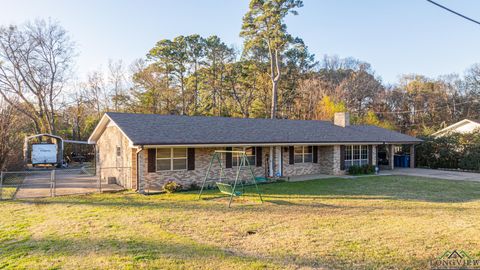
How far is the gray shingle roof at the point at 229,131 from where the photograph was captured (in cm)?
1378

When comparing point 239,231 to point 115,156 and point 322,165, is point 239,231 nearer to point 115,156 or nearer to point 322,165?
point 115,156

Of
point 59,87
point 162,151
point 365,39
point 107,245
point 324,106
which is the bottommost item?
point 107,245

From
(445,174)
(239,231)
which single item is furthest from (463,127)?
(239,231)

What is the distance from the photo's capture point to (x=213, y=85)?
36094 mm

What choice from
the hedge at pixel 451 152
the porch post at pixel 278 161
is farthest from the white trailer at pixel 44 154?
the hedge at pixel 451 152

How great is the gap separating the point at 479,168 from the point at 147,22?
2437cm

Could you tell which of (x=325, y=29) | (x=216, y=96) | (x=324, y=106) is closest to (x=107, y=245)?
(x=325, y=29)

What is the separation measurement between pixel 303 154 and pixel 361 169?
13.0 feet

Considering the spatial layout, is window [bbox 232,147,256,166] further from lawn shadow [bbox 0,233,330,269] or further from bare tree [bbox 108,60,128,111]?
bare tree [bbox 108,60,128,111]

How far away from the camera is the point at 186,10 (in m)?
17.7

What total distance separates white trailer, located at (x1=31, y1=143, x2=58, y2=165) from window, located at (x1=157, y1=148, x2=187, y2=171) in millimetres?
16324

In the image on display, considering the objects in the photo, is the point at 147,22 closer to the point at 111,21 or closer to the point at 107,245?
the point at 111,21

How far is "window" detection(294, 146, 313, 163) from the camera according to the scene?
61.9ft

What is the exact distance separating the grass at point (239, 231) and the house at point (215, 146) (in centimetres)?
197
